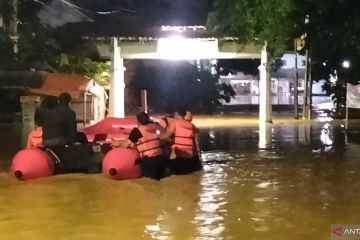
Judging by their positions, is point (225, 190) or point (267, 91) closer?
point (225, 190)

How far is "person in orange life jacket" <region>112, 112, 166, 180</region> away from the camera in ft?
40.2

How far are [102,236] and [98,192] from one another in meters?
3.26

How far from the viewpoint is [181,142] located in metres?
13.1

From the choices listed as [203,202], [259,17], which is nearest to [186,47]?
[259,17]

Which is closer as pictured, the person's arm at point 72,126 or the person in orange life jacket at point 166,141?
the person's arm at point 72,126

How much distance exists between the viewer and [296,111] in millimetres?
32156

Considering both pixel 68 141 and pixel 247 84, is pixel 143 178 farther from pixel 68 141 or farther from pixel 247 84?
pixel 247 84

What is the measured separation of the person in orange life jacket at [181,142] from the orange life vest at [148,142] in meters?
0.55

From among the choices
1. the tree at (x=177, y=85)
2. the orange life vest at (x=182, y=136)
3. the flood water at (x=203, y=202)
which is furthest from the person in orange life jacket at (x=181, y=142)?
the tree at (x=177, y=85)

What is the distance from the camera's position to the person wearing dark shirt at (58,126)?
12562mm

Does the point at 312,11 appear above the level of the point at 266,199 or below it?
above

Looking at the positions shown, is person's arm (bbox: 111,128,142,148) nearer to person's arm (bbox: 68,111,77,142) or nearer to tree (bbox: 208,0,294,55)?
person's arm (bbox: 68,111,77,142)

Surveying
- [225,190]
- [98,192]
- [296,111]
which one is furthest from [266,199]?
[296,111]

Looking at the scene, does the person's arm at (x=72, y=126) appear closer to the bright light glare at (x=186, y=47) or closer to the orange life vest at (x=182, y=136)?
the orange life vest at (x=182, y=136)
